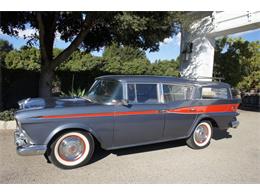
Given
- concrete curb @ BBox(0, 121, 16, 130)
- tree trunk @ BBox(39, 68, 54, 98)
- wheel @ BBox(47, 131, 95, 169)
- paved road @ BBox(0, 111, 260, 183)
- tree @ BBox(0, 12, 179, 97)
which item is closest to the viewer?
paved road @ BBox(0, 111, 260, 183)

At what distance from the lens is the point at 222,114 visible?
18.1 feet

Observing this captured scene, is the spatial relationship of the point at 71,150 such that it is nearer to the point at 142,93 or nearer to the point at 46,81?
the point at 142,93

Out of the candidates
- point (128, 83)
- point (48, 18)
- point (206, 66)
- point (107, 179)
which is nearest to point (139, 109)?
point (128, 83)

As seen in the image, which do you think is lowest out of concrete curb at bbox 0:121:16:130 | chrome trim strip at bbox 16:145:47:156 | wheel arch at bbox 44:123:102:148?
concrete curb at bbox 0:121:16:130

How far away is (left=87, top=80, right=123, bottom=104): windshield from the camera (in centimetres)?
429

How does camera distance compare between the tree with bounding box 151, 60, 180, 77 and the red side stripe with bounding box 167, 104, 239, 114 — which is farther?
the tree with bounding box 151, 60, 180, 77

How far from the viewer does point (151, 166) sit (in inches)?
162

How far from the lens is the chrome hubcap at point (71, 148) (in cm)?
396

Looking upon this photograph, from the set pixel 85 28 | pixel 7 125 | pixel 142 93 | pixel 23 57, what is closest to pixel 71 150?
pixel 142 93

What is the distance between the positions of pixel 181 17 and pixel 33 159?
570 cm

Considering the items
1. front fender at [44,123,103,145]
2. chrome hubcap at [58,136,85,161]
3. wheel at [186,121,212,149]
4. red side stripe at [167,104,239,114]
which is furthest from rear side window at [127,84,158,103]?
wheel at [186,121,212,149]

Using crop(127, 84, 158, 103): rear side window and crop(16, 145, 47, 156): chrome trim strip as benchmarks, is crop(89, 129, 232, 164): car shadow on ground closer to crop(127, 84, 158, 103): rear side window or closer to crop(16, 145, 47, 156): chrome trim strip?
crop(16, 145, 47, 156): chrome trim strip

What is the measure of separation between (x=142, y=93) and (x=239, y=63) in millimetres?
12022

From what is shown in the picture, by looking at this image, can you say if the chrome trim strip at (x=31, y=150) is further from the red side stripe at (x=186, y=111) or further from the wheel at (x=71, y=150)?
the red side stripe at (x=186, y=111)
